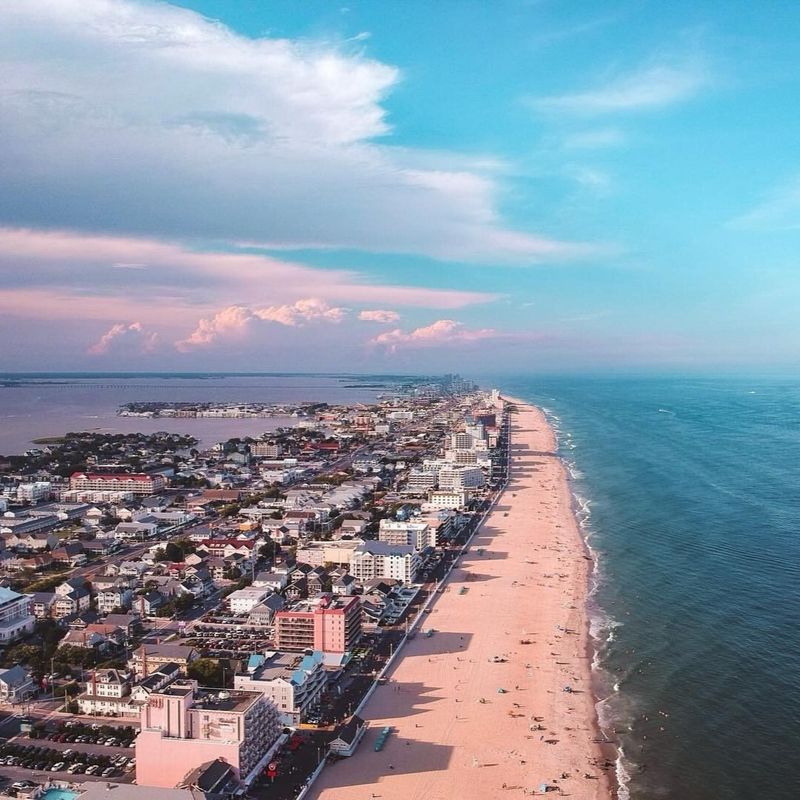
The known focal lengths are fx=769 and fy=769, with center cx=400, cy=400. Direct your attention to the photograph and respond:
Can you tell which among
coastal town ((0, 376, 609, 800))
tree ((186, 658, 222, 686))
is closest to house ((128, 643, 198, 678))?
coastal town ((0, 376, 609, 800))

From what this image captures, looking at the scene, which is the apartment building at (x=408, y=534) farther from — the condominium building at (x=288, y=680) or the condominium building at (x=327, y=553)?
the condominium building at (x=288, y=680)

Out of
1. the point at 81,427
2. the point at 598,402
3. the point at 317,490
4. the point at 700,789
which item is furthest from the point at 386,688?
the point at 598,402

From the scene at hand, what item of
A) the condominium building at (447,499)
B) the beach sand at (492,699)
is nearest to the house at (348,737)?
the beach sand at (492,699)

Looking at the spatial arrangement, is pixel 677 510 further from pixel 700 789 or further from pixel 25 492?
pixel 25 492

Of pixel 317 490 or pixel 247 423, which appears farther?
pixel 247 423

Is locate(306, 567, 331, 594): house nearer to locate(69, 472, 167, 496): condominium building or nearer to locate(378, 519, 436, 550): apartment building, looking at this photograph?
locate(378, 519, 436, 550): apartment building

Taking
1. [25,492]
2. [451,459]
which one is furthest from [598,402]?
[25,492]

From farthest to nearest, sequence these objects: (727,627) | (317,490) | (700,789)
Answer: (317,490)
(727,627)
(700,789)

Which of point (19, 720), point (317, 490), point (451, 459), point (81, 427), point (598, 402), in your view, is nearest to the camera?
point (19, 720)

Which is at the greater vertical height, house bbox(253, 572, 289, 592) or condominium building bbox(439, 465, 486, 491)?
condominium building bbox(439, 465, 486, 491)
